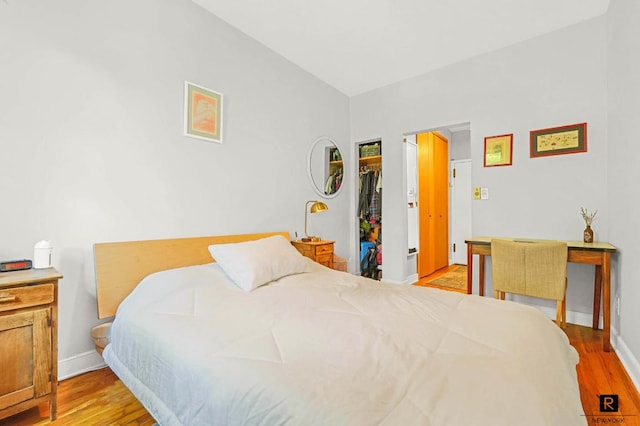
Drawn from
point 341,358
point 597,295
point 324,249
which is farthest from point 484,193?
point 341,358

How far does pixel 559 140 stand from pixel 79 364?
427cm

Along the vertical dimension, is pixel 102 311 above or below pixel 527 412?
below

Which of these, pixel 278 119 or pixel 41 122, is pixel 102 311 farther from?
pixel 278 119

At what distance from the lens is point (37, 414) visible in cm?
155

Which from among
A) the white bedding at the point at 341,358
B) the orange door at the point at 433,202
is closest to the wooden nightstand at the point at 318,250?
the white bedding at the point at 341,358

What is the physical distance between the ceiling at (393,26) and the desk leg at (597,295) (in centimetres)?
228

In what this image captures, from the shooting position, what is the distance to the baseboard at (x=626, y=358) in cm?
178

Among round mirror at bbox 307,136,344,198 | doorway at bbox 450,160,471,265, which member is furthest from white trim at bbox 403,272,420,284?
doorway at bbox 450,160,471,265

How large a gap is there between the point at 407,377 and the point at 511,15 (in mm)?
3182

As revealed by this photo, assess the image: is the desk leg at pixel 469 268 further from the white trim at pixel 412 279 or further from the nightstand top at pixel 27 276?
the nightstand top at pixel 27 276

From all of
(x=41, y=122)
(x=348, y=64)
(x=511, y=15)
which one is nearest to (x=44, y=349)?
(x=41, y=122)

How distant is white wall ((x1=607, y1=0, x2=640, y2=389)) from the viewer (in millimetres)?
1877

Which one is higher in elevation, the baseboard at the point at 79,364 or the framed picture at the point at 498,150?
the framed picture at the point at 498,150

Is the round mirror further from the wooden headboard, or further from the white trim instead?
the wooden headboard
